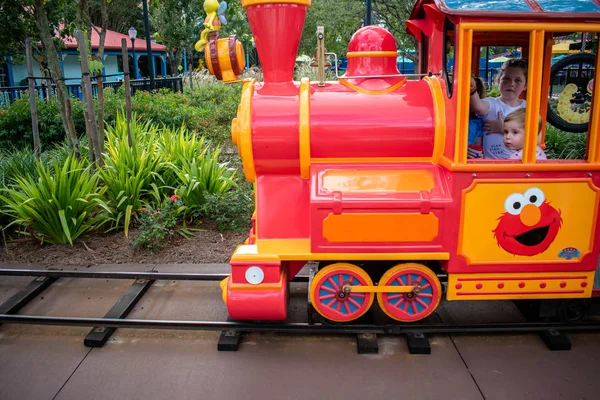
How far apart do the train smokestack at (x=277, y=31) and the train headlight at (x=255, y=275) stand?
1361mm

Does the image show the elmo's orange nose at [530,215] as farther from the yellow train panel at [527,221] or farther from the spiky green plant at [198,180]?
the spiky green plant at [198,180]

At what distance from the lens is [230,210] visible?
5.82m

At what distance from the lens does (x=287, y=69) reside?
3650 mm

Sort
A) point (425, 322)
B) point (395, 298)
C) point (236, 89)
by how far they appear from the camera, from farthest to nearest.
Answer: point (236, 89) < point (425, 322) < point (395, 298)

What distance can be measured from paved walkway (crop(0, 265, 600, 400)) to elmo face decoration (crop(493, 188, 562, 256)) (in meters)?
0.77

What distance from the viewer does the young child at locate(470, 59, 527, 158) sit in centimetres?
358

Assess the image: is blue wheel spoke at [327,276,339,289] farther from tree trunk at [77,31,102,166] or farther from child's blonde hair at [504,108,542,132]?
tree trunk at [77,31,102,166]

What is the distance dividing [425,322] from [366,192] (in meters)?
1.26

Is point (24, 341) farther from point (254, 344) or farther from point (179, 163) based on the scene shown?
point (179, 163)

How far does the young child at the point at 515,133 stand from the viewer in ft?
11.1

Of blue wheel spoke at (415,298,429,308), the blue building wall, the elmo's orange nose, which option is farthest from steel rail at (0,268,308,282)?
the blue building wall

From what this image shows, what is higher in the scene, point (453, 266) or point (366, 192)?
point (366, 192)

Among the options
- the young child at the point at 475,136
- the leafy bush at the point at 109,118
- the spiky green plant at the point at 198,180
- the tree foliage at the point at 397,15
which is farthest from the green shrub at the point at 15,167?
the tree foliage at the point at 397,15

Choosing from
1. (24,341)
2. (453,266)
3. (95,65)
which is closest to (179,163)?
(95,65)
